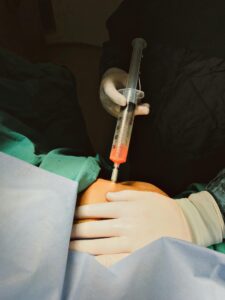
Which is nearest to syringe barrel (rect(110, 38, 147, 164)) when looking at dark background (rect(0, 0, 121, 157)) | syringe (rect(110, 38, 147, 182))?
syringe (rect(110, 38, 147, 182))

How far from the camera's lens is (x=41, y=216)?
0.47 metres

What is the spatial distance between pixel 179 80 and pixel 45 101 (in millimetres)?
293

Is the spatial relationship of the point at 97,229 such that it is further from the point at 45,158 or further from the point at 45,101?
the point at 45,101

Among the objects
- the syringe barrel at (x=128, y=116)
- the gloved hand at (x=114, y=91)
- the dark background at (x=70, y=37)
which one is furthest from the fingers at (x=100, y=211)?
the dark background at (x=70, y=37)

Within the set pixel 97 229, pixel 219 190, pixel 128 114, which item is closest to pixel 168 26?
pixel 128 114

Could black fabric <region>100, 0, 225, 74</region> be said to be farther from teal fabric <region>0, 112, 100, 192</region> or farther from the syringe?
teal fabric <region>0, 112, 100, 192</region>

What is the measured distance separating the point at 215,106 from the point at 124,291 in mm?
478

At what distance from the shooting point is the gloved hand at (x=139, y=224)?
1.82 ft

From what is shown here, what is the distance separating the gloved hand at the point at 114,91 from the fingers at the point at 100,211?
0.22 metres

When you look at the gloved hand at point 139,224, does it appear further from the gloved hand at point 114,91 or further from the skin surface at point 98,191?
the gloved hand at point 114,91

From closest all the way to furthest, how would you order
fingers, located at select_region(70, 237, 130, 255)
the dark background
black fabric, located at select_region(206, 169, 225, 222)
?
fingers, located at select_region(70, 237, 130, 255)
black fabric, located at select_region(206, 169, 225, 222)
the dark background

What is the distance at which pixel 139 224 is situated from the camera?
58 centimetres

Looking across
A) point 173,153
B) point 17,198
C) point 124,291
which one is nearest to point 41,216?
point 17,198

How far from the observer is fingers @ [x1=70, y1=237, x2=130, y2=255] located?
0.53 meters
